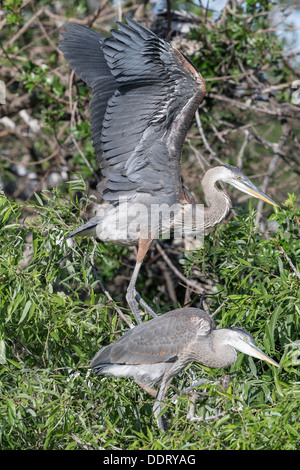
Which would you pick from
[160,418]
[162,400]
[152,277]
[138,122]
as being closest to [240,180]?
[138,122]

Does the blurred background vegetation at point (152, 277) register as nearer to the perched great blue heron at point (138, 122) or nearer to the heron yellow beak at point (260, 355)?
the heron yellow beak at point (260, 355)

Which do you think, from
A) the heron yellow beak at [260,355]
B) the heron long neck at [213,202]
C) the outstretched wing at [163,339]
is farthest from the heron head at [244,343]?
the heron long neck at [213,202]

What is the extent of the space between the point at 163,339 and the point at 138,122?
1599mm

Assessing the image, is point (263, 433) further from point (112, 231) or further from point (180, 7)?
point (180, 7)

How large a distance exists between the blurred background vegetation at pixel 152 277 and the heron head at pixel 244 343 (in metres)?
0.09

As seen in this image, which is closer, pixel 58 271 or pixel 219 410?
pixel 219 410

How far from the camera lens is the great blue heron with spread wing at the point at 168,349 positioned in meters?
3.38

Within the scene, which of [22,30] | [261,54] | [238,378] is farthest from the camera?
[22,30]

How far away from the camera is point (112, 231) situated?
4.66m

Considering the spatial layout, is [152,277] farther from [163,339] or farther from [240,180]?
[163,339]

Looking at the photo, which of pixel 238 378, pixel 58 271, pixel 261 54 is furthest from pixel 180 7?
pixel 238 378

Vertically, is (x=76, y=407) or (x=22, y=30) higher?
(x=22, y=30)

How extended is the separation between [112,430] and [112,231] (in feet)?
6.69

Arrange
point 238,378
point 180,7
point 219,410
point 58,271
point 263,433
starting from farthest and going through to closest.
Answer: point 180,7, point 58,271, point 238,378, point 219,410, point 263,433
